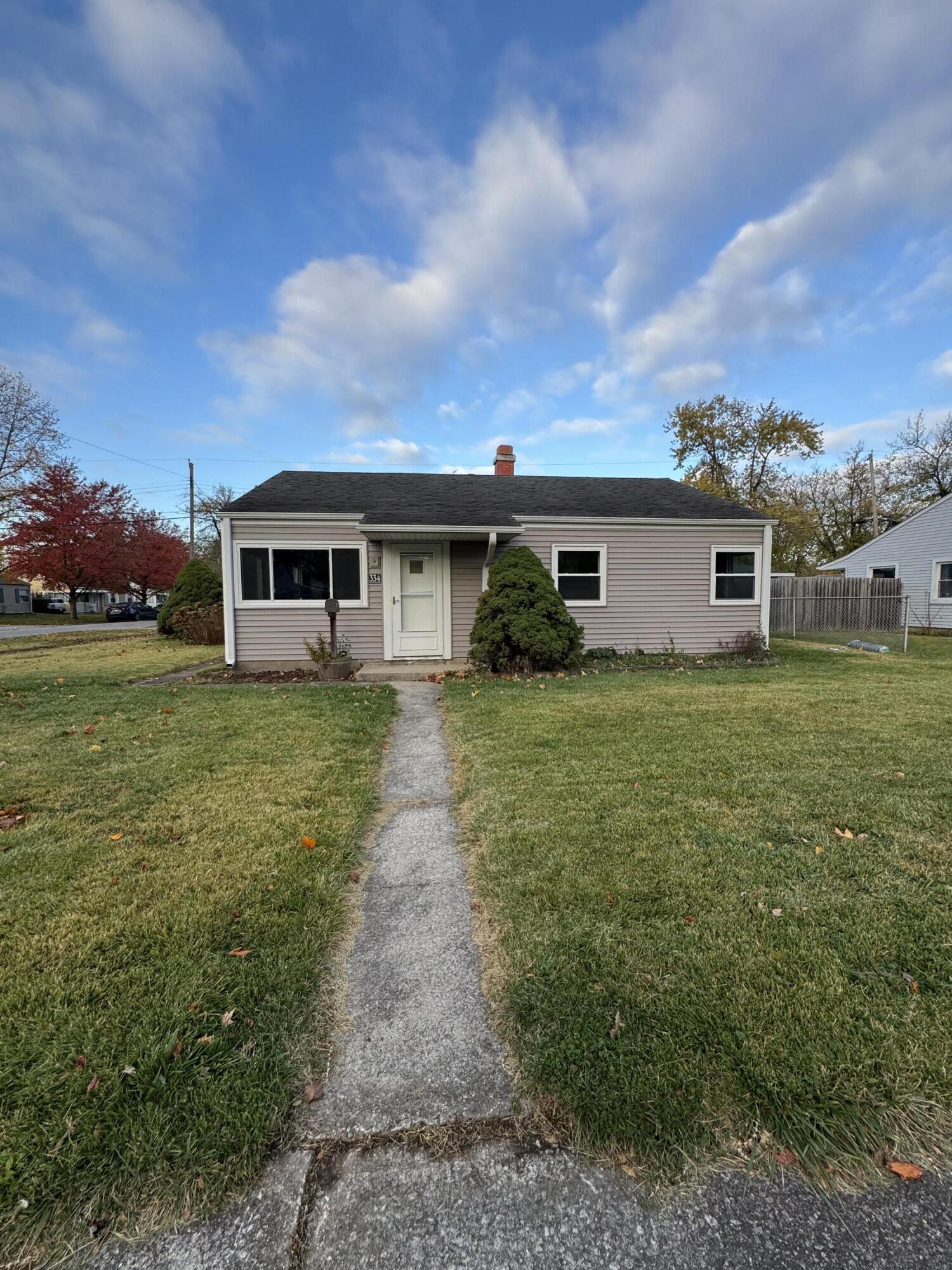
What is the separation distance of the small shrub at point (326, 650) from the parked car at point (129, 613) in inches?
927

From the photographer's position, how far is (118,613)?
30.8 meters

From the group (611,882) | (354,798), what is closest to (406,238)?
(354,798)

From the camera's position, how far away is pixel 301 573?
969 centimetres

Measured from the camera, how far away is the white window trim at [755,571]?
36.0ft

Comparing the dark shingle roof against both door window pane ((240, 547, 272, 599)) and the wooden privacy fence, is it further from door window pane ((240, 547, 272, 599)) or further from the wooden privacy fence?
the wooden privacy fence

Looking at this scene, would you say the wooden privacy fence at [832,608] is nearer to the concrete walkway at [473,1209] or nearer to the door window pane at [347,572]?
the door window pane at [347,572]

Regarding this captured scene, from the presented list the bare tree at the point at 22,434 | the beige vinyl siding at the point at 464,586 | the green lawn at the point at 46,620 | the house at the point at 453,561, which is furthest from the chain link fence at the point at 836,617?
the bare tree at the point at 22,434

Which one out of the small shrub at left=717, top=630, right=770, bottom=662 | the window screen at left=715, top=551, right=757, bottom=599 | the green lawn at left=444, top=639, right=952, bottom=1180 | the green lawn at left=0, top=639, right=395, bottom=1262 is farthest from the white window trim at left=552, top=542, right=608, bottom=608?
the green lawn at left=0, top=639, right=395, bottom=1262

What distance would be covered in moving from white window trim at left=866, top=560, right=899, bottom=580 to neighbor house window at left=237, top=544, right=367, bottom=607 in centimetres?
1980

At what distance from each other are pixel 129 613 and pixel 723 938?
121 feet

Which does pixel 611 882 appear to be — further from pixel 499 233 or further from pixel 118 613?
pixel 118 613

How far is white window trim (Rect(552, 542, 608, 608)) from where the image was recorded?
10.5 m

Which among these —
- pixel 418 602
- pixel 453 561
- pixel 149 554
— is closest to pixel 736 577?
pixel 453 561

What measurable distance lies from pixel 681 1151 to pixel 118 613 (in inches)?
1435
